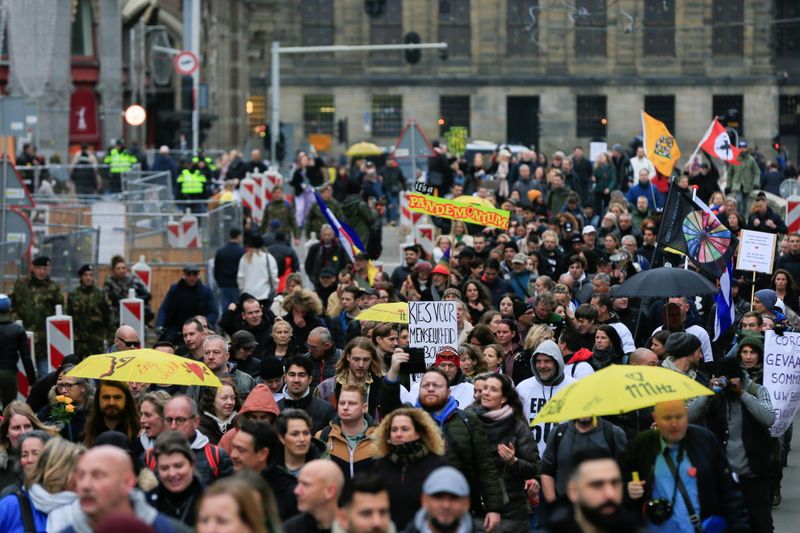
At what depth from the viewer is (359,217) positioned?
86.4 ft

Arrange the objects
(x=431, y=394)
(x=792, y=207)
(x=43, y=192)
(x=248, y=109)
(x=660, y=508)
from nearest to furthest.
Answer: (x=660, y=508)
(x=431, y=394)
(x=792, y=207)
(x=43, y=192)
(x=248, y=109)

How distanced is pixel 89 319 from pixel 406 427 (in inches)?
394

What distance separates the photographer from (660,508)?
31.1 feet

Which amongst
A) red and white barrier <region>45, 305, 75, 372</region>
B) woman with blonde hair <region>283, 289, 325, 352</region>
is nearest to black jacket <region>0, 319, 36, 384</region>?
red and white barrier <region>45, 305, 75, 372</region>

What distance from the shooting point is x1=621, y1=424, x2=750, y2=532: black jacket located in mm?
9523

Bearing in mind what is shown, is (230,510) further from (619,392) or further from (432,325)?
(432,325)

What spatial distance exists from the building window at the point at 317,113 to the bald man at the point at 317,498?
223ft

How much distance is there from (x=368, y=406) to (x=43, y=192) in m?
22.2

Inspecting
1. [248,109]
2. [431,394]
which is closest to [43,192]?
[431,394]

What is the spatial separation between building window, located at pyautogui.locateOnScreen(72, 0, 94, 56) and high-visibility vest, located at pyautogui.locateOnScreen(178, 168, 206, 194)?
22143 mm

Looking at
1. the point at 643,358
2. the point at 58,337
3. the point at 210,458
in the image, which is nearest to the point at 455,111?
the point at 58,337

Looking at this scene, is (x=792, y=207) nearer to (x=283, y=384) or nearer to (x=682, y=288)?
(x=682, y=288)

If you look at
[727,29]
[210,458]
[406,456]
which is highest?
[727,29]

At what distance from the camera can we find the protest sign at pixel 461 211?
66.0 ft
